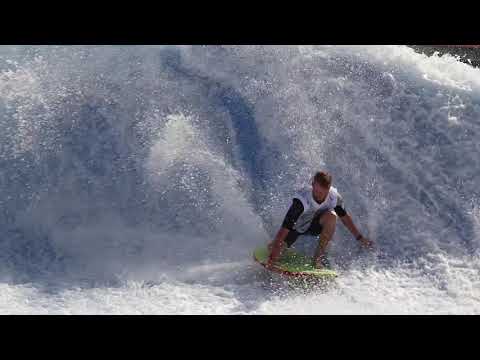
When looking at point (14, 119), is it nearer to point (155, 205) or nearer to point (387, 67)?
point (155, 205)

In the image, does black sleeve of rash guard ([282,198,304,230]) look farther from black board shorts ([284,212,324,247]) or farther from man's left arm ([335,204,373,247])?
man's left arm ([335,204,373,247])

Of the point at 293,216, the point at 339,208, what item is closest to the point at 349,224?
the point at 339,208

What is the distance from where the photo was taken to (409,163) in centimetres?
617

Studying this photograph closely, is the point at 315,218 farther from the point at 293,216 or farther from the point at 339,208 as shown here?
the point at 293,216

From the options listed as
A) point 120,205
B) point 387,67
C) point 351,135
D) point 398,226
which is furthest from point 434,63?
point 120,205

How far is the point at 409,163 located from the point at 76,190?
13.0 ft

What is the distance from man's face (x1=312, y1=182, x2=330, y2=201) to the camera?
4.75m

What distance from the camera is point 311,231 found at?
5.13 metres

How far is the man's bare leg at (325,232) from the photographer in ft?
16.3

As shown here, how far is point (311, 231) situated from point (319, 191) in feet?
1.72

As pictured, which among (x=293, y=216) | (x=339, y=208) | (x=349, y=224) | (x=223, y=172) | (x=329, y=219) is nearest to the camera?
(x=293, y=216)

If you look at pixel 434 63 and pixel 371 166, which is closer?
pixel 371 166

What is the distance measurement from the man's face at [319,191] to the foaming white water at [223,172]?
865 mm

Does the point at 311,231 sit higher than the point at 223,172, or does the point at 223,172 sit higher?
the point at 223,172
